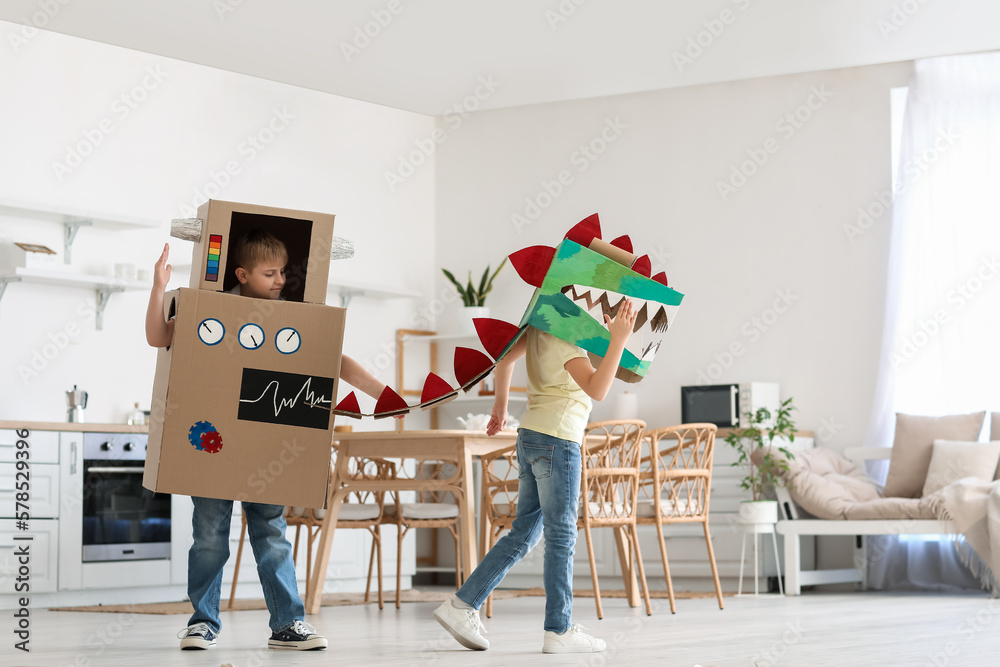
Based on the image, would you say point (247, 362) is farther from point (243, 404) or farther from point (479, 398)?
point (479, 398)

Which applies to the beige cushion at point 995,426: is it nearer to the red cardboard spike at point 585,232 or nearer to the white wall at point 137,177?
the white wall at point 137,177

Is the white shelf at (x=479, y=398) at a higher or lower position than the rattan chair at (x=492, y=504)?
higher

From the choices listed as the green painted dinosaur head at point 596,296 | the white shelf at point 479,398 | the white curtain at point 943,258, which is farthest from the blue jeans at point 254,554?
the white shelf at point 479,398

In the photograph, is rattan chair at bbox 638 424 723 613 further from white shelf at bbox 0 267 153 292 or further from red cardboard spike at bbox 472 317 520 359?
white shelf at bbox 0 267 153 292

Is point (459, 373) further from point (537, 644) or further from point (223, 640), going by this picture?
point (223, 640)

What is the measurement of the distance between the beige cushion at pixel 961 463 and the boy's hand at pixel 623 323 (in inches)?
130

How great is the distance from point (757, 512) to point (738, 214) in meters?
2.02

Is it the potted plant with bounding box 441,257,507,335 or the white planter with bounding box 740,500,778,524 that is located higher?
the potted plant with bounding box 441,257,507,335

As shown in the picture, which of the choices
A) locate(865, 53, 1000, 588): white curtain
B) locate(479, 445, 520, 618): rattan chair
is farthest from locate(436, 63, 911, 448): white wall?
locate(479, 445, 520, 618): rattan chair

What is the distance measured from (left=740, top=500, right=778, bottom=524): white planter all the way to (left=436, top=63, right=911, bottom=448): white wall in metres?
1.03

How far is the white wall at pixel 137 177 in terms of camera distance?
18.3 ft

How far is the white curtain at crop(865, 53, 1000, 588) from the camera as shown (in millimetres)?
5934

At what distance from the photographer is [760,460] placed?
5.64 metres

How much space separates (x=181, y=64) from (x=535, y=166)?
2.30 meters
